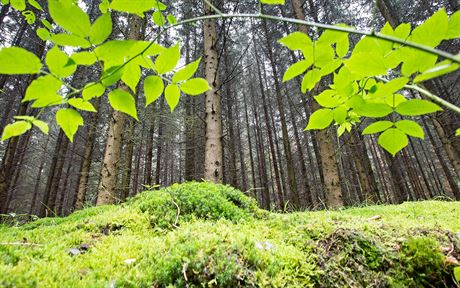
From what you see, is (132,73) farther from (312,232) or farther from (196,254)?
(312,232)

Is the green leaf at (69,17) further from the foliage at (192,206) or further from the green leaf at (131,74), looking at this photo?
the foliage at (192,206)

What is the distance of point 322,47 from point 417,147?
37593 millimetres

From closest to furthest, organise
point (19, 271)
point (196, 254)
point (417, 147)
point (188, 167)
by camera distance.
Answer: point (19, 271)
point (196, 254)
point (188, 167)
point (417, 147)

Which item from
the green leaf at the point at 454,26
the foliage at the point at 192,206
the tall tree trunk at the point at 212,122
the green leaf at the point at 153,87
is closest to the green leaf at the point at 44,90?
the green leaf at the point at 153,87

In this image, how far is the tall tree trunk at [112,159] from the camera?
5270mm

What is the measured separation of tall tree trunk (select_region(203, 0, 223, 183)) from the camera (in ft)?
13.1

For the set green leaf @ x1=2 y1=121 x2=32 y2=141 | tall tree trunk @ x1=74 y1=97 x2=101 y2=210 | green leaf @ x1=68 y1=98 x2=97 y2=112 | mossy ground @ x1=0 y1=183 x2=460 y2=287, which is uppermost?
tall tree trunk @ x1=74 y1=97 x2=101 y2=210

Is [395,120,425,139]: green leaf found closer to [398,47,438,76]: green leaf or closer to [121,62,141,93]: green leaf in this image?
[398,47,438,76]: green leaf

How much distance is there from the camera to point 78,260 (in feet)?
4.68

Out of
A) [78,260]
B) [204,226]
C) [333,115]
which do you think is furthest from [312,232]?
[78,260]

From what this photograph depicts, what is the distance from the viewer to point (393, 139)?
2.52 feet

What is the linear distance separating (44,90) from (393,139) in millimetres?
973

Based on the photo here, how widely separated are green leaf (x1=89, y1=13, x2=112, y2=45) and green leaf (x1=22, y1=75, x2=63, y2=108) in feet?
0.44

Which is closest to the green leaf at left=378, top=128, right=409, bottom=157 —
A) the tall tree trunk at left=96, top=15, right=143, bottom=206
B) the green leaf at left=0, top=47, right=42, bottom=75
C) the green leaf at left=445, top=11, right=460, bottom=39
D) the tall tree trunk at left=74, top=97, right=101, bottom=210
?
the green leaf at left=445, top=11, right=460, bottom=39
